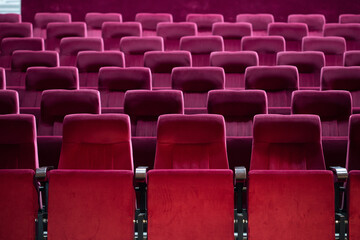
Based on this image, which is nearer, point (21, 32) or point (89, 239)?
point (89, 239)

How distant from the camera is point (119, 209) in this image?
85cm

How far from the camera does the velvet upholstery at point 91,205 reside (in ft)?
2.78

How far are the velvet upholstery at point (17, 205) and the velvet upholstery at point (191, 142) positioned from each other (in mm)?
293

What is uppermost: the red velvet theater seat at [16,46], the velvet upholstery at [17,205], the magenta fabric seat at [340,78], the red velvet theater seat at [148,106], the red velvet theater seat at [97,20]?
the red velvet theater seat at [97,20]

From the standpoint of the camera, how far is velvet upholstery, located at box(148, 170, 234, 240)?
836 millimetres

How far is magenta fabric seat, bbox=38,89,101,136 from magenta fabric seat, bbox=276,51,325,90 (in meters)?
0.74

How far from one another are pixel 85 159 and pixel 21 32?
1.38 meters

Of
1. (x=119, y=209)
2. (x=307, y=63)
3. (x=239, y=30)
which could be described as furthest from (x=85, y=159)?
(x=239, y=30)

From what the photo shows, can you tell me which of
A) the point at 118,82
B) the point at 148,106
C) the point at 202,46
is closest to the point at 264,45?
the point at 202,46

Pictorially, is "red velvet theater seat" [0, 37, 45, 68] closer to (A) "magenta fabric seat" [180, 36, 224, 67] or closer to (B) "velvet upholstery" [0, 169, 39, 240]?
(A) "magenta fabric seat" [180, 36, 224, 67]

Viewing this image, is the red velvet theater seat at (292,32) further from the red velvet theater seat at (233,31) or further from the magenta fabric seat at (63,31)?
the magenta fabric seat at (63,31)

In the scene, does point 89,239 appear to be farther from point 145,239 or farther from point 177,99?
point 177,99

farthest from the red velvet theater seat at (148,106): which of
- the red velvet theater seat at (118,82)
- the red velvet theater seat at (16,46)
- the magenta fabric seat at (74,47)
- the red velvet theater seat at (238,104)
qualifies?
the red velvet theater seat at (16,46)

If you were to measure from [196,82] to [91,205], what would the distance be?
2.54ft
